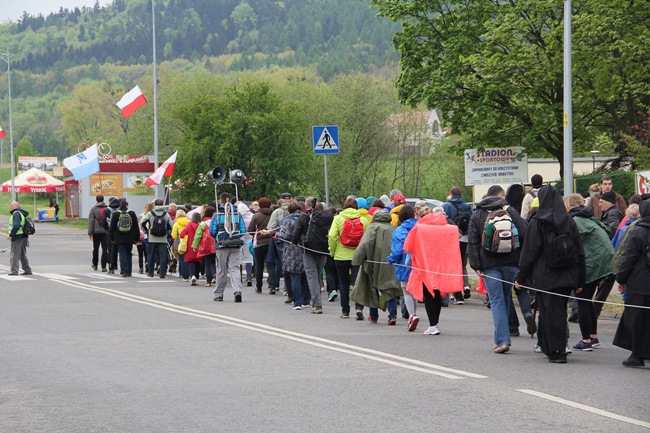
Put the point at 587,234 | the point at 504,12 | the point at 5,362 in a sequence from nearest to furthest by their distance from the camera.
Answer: the point at 5,362
the point at 587,234
the point at 504,12

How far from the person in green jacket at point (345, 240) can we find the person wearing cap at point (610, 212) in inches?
138

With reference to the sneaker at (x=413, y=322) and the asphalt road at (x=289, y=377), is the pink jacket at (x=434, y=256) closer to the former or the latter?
the sneaker at (x=413, y=322)

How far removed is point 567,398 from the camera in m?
8.88

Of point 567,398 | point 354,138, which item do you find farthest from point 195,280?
A: point 354,138

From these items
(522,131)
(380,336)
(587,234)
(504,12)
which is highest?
(504,12)

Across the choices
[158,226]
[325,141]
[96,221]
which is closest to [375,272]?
[325,141]

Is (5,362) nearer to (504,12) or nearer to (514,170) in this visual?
(514,170)

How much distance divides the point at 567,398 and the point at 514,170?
21.1 meters

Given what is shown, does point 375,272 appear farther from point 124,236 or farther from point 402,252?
point 124,236

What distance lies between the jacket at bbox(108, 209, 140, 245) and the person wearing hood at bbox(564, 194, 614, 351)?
15.2 metres

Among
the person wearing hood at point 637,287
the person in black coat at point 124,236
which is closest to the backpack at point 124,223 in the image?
the person in black coat at point 124,236

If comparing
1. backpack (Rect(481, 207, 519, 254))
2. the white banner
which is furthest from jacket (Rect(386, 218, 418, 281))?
the white banner

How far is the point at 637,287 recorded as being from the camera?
10.9 meters

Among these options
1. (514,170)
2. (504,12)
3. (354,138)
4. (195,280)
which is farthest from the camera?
(354,138)
